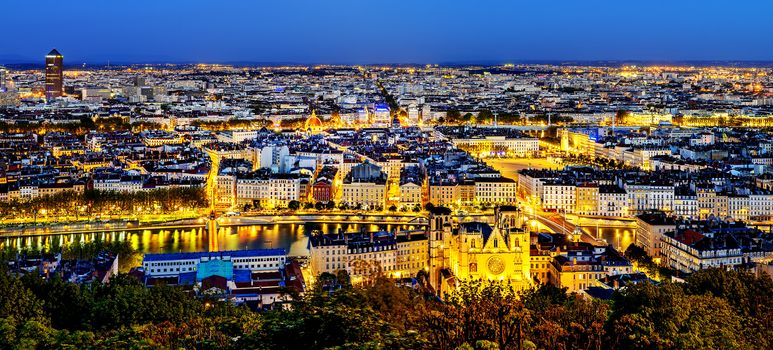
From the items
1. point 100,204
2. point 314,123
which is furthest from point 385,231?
point 314,123

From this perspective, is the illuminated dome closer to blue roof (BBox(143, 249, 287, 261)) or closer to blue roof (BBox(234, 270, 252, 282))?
blue roof (BBox(143, 249, 287, 261))

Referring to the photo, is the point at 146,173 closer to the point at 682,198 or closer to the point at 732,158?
the point at 682,198

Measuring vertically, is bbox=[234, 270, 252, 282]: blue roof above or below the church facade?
below

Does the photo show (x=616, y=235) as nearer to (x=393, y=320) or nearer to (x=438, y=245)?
(x=438, y=245)

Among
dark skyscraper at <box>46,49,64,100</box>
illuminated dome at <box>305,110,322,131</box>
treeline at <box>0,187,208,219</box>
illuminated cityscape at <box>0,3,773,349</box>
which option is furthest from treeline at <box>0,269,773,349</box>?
dark skyscraper at <box>46,49,64,100</box>

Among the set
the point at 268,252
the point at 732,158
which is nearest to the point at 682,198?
the point at 732,158

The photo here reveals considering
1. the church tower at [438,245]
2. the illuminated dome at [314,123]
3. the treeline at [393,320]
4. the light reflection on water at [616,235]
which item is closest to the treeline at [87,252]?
the treeline at [393,320]
